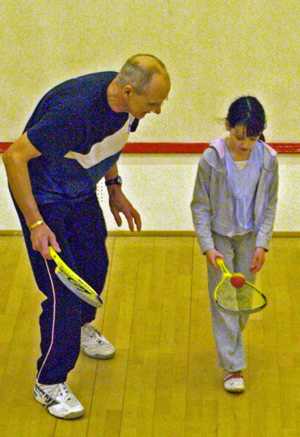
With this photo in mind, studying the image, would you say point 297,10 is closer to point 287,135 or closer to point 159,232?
point 287,135

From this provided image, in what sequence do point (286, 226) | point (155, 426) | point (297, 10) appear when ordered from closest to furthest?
point (155, 426) < point (297, 10) < point (286, 226)

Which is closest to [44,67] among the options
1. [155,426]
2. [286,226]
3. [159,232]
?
[159,232]

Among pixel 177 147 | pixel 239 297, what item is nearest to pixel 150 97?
pixel 239 297

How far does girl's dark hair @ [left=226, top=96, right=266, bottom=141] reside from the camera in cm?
404

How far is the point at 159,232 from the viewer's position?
5719mm

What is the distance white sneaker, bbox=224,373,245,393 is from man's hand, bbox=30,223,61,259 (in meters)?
0.96

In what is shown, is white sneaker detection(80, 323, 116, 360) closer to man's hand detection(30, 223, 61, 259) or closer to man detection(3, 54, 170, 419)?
man detection(3, 54, 170, 419)

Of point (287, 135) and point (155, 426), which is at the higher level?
point (287, 135)

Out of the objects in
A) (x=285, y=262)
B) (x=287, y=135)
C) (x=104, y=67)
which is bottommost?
(x=285, y=262)

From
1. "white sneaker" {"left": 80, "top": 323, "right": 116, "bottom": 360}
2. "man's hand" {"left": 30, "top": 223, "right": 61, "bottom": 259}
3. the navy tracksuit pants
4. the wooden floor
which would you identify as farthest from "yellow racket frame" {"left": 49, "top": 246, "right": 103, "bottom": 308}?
"white sneaker" {"left": 80, "top": 323, "right": 116, "bottom": 360}

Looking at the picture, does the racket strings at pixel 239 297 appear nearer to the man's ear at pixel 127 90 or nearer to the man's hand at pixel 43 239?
the man's hand at pixel 43 239

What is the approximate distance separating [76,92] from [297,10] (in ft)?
5.45

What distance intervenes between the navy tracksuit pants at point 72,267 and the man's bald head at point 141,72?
1.83 ft

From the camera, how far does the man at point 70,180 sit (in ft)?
13.1
